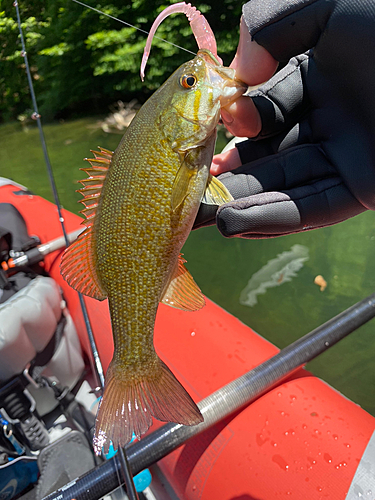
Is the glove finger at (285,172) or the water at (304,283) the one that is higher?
the glove finger at (285,172)

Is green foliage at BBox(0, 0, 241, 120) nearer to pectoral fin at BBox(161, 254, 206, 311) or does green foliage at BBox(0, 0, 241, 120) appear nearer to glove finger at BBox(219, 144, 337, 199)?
glove finger at BBox(219, 144, 337, 199)

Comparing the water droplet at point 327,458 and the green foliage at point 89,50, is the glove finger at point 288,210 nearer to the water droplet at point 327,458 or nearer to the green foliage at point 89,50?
the water droplet at point 327,458

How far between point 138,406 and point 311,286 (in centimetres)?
329

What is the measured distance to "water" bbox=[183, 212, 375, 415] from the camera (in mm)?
3301

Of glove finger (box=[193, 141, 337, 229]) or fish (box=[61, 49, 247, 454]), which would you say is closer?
fish (box=[61, 49, 247, 454])

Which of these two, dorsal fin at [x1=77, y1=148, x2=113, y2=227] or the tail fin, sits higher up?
dorsal fin at [x1=77, y1=148, x2=113, y2=227]

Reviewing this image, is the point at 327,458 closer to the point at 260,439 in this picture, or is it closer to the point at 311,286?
the point at 260,439

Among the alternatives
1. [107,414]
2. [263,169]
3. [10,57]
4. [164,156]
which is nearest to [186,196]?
[164,156]

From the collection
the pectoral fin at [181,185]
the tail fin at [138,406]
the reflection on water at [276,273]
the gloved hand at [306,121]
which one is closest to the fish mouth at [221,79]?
the gloved hand at [306,121]

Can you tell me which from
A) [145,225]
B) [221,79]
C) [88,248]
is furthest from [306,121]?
[88,248]

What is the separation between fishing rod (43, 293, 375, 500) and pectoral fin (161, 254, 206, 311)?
2.33 ft

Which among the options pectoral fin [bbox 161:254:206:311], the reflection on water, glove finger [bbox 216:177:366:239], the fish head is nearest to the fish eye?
the fish head

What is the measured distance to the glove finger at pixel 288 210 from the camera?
1.29 meters

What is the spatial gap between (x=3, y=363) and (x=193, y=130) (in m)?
1.77
